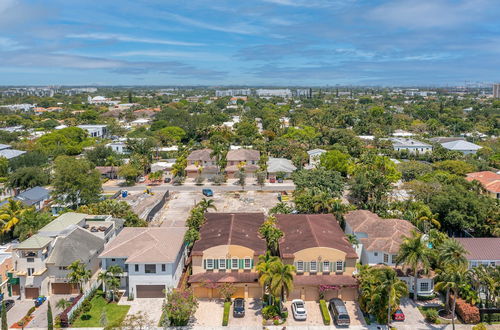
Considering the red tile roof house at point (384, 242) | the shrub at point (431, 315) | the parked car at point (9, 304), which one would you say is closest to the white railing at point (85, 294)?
the parked car at point (9, 304)

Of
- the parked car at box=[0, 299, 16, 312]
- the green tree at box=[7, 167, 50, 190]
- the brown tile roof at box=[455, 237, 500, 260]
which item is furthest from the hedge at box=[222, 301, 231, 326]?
the green tree at box=[7, 167, 50, 190]

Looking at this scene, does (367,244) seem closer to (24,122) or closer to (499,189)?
(499,189)

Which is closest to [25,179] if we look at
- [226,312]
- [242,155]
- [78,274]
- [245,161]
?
[78,274]

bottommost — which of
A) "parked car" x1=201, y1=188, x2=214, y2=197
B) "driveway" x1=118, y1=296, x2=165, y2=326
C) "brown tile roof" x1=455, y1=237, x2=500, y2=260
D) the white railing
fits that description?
"driveway" x1=118, y1=296, x2=165, y2=326

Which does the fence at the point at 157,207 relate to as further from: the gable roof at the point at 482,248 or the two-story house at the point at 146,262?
the gable roof at the point at 482,248

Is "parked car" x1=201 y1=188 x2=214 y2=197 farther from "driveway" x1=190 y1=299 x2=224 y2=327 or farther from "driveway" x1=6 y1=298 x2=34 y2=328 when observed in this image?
"driveway" x1=6 y1=298 x2=34 y2=328

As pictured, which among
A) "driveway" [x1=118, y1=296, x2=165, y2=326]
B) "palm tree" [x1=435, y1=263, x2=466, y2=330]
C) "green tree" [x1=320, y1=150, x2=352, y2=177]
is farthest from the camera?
"green tree" [x1=320, y1=150, x2=352, y2=177]

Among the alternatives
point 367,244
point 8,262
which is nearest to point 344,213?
point 367,244
